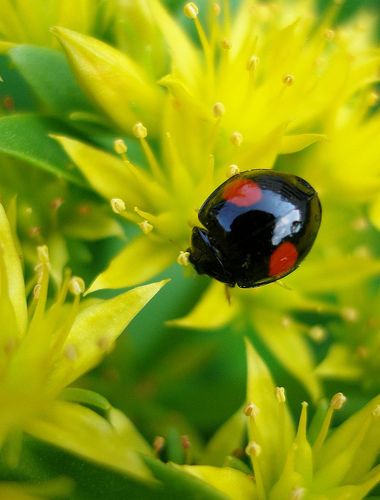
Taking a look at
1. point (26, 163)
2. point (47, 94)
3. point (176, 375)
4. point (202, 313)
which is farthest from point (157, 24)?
point (176, 375)

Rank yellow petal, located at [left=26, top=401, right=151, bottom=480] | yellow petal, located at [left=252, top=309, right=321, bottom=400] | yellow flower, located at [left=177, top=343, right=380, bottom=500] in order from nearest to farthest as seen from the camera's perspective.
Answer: yellow petal, located at [left=26, top=401, right=151, bottom=480] → yellow flower, located at [left=177, top=343, right=380, bottom=500] → yellow petal, located at [left=252, top=309, right=321, bottom=400]

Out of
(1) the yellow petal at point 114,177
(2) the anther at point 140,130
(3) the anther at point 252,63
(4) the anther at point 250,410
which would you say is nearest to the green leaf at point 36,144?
(1) the yellow petal at point 114,177

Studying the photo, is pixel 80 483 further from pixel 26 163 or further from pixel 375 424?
pixel 26 163

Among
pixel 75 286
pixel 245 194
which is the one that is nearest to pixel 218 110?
pixel 245 194

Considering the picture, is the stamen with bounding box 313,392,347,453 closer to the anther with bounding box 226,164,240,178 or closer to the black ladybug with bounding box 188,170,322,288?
the black ladybug with bounding box 188,170,322,288

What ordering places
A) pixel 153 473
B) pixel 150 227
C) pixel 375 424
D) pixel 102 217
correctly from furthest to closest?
pixel 102 217 → pixel 150 227 → pixel 375 424 → pixel 153 473

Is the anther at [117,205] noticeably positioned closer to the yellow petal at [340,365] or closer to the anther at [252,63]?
the anther at [252,63]

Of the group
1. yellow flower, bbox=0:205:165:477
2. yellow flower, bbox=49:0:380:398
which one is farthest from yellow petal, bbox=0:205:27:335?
yellow flower, bbox=49:0:380:398
